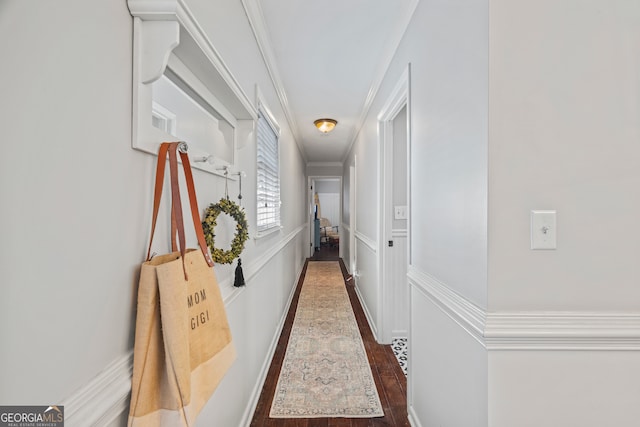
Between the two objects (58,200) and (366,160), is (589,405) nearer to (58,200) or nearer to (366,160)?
(58,200)

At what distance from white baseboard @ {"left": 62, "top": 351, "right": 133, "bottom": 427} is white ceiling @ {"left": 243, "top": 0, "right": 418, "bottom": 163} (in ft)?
5.96

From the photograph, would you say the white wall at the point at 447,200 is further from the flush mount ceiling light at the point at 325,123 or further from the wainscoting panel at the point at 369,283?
the flush mount ceiling light at the point at 325,123

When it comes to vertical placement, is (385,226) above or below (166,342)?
above

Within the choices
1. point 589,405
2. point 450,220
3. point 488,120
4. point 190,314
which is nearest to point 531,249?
point 450,220

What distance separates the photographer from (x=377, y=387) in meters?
2.16

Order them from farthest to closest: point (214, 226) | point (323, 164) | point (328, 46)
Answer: point (323, 164) < point (328, 46) < point (214, 226)

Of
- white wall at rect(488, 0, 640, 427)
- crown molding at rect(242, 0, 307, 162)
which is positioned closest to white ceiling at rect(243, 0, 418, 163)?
crown molding at rect(242, 0, 307, 162)

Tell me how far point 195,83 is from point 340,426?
1.92m

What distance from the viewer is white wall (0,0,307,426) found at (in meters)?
0.45

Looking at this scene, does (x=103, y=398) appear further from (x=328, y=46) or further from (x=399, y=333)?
(x=399, y=333)

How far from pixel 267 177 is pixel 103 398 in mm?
2115

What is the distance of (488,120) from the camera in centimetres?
101

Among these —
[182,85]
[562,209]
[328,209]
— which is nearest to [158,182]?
[182,85]

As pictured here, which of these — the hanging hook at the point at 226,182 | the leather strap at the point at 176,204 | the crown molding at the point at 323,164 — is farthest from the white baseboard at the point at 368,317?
the crown molding at the point at 323,164
